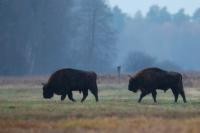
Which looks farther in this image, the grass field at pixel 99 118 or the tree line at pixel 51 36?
the tree line at pixel 51 36

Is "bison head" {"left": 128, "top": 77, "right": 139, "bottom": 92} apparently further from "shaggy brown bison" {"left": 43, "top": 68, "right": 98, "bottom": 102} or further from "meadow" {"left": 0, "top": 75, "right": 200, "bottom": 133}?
"meadow" {"left": 0, "top": 75, "right": 200, "bottom": 133}

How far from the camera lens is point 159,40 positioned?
18212 centimetres

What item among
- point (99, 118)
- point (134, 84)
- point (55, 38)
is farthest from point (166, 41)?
point (99, 118)

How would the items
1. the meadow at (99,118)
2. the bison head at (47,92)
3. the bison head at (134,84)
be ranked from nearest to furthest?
the meadow at (99,118) < the bison head at (134,84) < the bison head at (47,92)

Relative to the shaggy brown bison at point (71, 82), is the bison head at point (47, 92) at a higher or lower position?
lower

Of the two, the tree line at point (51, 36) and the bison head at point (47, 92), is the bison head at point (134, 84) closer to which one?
the bison head at point (47, 92)

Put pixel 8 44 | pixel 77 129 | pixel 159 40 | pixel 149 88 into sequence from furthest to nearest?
1. pixel 159 40
2. pixel 8 44
3. pixel 149 88
4. pixel 77 129

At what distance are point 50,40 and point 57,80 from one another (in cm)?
5886

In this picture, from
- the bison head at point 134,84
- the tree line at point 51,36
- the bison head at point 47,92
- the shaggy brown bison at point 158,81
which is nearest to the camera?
the shaggy brown bison at point 158,81

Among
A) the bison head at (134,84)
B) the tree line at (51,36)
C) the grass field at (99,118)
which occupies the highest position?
the tree line at (51,36)

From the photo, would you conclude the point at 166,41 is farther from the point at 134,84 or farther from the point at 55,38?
the point at 134,84

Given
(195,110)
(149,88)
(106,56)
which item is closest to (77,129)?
(195,110)

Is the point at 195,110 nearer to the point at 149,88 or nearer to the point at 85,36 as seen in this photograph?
the point at 149,88

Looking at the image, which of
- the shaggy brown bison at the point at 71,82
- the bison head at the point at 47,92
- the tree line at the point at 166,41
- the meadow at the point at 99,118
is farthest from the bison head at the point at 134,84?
the tree line at the point at 166,41
